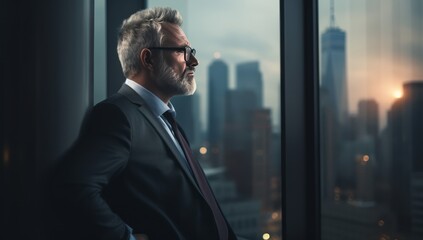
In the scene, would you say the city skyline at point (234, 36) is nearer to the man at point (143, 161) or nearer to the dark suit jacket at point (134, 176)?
the man at point (143, 161)

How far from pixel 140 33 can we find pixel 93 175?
0.50 m

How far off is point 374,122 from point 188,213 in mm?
998

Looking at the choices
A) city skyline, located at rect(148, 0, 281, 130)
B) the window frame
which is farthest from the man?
the window frame

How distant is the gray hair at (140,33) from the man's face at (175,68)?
0.02 meters

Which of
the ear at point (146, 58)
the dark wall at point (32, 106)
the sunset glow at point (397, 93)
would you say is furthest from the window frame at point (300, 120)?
the dark wall at point (32, 106)

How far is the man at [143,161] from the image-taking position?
39.8 inches

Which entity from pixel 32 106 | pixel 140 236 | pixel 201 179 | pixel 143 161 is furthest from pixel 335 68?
pixel 32 106

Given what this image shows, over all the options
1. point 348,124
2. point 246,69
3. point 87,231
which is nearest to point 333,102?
point 348,124

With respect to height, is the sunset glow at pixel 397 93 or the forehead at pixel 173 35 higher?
the forehead at pixel 173 35

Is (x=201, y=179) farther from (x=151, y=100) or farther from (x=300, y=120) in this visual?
(x=300, y=120)

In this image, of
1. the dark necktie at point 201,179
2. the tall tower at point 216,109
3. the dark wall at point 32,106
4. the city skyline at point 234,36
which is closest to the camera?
the dark wall at point 32,106

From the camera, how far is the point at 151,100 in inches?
49.8

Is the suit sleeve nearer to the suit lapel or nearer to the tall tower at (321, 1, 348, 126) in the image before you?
the suit lapel

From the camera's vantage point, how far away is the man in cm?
101
